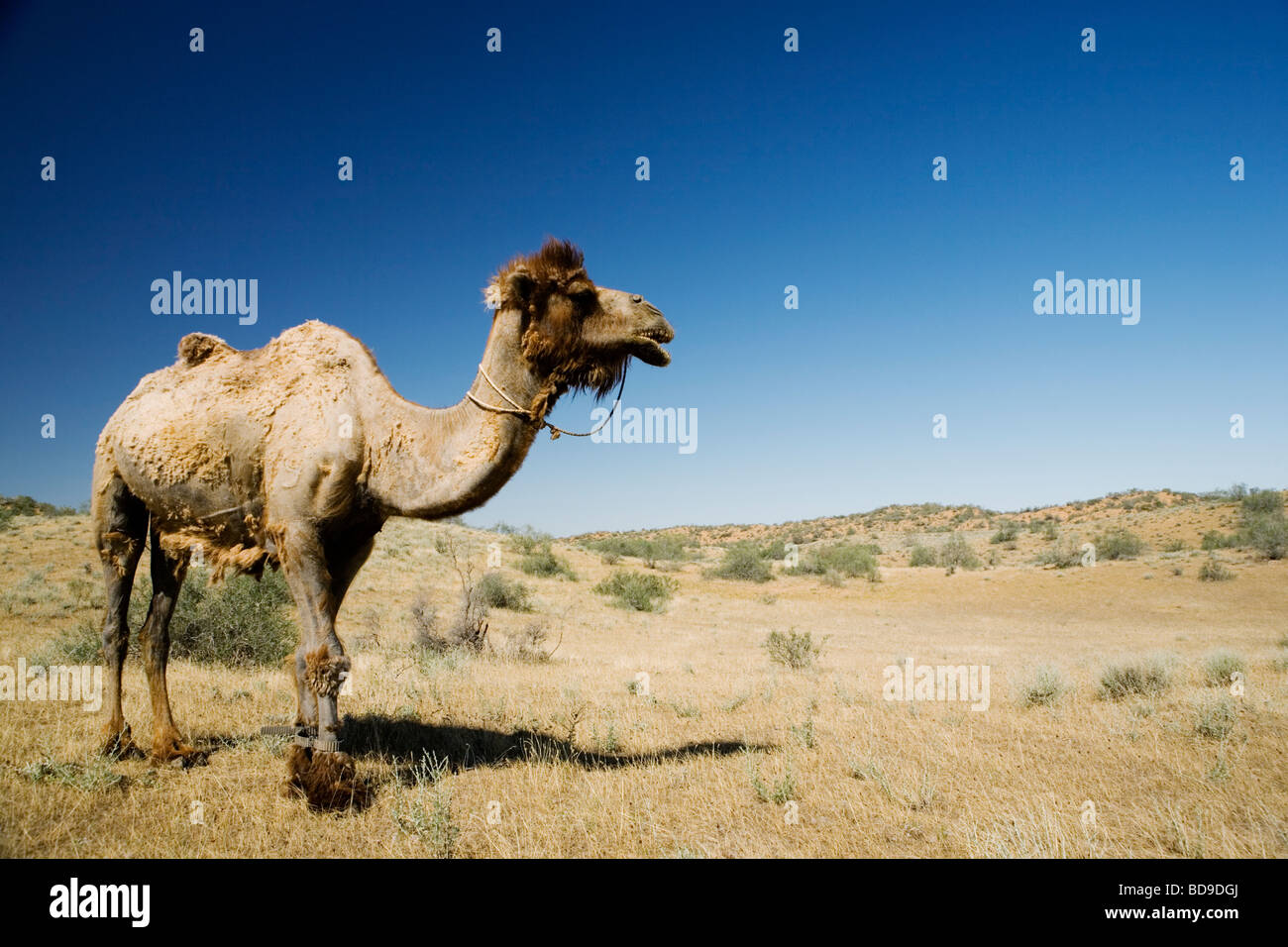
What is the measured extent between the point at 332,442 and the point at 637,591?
22388 mm

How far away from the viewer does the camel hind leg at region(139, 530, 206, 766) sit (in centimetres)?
577

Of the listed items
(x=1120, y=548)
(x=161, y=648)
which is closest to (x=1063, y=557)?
(x=1120, y=548)

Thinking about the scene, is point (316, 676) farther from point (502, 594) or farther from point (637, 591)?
point (637, 591)

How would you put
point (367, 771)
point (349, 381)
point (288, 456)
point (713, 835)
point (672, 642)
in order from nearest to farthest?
1. point (713, 835)
2. point (288, 456)
3. point (349, 381)
4. point (367, 771)
5. point (672, 642)

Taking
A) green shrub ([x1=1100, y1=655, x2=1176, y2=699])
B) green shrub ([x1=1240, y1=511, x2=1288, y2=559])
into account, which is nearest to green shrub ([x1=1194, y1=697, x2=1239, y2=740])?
green shrub ([x1=1100, y1=655, x2=1176, y2=699])

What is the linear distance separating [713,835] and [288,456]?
4000 millimetres

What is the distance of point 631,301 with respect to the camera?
16.0 feet

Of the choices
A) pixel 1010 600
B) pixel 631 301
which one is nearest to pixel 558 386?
pixel 631 301

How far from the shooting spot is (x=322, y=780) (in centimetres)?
461

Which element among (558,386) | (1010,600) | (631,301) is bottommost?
(1010,600)

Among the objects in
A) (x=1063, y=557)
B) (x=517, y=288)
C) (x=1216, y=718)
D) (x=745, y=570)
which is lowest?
(x=745, y=570)

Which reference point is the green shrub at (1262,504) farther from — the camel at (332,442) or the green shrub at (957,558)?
the camel at (332,442)
